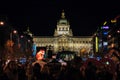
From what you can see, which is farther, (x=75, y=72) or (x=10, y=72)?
(x=75, y=72)

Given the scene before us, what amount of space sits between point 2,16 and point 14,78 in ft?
284

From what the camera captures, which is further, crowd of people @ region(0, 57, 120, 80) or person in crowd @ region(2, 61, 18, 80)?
crowd of people @ region(0, 57, 120, 80)

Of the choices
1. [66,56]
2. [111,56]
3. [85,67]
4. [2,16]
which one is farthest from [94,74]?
[2,16]

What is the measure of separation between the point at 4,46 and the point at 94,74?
74977 millimetres

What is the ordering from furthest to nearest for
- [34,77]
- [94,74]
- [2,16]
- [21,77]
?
[2,16]
[21,77]
[34,77]
[94,74]

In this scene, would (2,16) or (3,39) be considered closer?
(3,39)

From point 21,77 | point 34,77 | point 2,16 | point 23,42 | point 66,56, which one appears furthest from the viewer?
point 23,42

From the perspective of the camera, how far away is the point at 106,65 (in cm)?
1504

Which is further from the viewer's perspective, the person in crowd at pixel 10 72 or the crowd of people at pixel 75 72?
the crowd of people at pixel 75 72

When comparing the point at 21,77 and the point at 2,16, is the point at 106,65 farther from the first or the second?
the point at 2,16

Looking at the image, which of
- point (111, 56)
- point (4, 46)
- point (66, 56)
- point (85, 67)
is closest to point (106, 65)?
point (111, 56)

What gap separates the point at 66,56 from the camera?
42.9 metres

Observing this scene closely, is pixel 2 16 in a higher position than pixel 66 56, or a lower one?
higher

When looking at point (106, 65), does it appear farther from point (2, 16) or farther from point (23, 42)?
point (23, 42)
